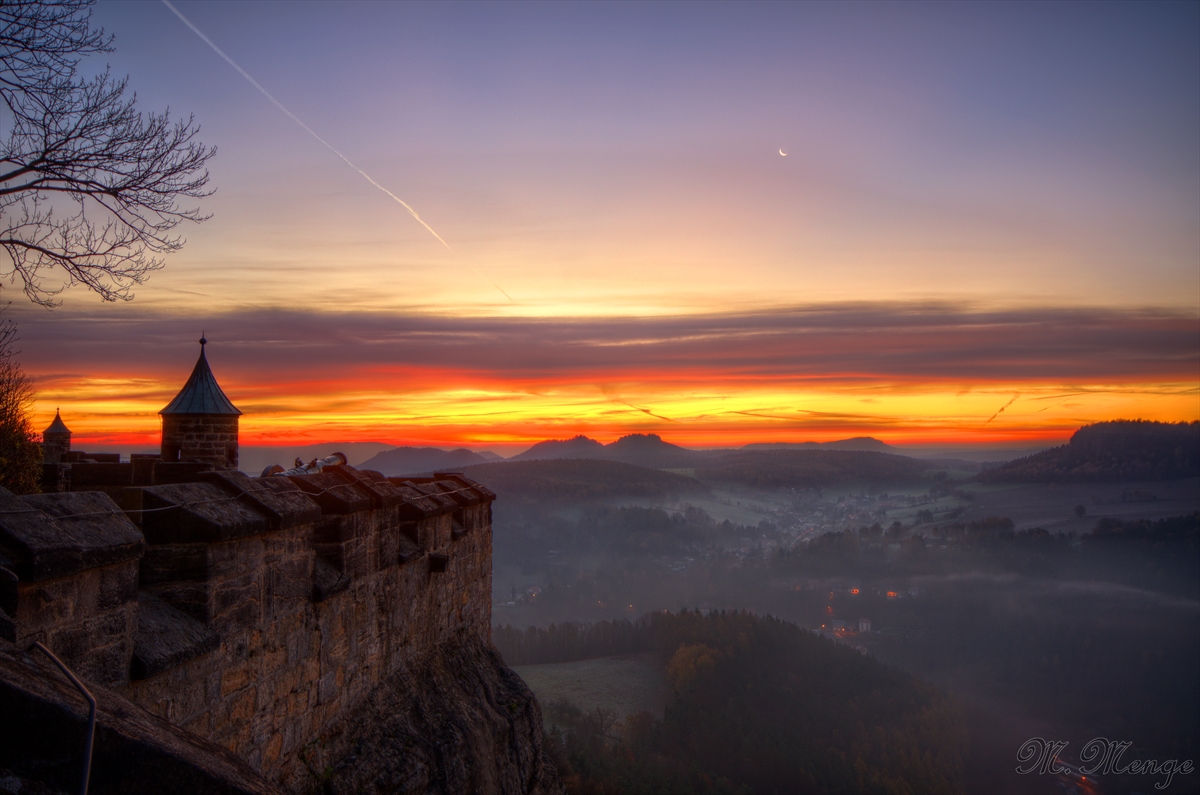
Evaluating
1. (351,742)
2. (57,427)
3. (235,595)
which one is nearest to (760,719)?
(57,427)

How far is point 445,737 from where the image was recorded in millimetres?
6789

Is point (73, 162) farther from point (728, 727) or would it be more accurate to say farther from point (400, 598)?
point (728, 727)

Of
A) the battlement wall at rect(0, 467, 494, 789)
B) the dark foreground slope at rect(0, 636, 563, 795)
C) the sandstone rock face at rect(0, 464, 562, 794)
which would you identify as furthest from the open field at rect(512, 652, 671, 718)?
the battlement wall at rect(0, 467, 494, 789)

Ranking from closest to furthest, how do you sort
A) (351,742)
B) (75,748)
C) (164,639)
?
(75,748)
(164,639)
(351,742)

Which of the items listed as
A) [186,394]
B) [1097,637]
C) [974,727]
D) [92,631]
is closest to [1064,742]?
[974,727]

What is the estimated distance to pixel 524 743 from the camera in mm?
8773

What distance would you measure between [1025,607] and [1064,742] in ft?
208

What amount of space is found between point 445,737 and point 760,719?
90.9 metres

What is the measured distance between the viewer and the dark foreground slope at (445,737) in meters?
5.52

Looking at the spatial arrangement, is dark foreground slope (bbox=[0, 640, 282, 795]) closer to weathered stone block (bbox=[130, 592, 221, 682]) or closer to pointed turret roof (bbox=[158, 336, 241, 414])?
weathered stone block (bbox=[130, 592, 221, 682])

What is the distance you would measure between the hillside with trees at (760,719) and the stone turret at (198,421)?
39.9 meters

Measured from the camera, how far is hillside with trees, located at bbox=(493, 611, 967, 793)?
73688mm

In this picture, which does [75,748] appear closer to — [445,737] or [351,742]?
[351,742]

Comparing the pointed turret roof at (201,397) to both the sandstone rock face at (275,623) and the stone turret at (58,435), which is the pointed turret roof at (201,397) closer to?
the stone turret at (58,435)
